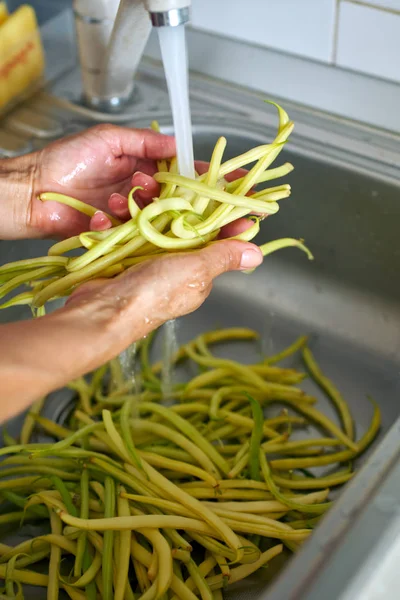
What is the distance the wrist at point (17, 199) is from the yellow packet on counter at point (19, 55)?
297 mm

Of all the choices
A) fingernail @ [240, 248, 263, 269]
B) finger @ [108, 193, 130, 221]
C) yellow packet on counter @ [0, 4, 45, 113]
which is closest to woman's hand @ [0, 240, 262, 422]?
fingernail @ [240, 248, 263, 269]

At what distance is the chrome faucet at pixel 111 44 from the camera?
0.90m

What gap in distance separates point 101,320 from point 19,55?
2.22 ft

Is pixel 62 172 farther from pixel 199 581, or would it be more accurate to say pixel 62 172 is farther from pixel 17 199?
pixel 199 581

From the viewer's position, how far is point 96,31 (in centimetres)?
110

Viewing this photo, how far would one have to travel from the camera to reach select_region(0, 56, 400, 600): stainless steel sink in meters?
1.07

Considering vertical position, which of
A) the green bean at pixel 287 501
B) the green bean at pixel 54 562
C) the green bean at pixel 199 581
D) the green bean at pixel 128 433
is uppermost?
the green bean at pixel 128 433

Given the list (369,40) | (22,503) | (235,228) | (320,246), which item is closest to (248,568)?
(22,503)

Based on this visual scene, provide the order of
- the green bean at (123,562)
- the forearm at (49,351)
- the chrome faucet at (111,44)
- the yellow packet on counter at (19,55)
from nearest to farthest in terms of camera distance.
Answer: the forearm at (49,351) → the green bean at (123,562) → the chrome faucet at (111,44) → the yellow packet on counter at (19,55)

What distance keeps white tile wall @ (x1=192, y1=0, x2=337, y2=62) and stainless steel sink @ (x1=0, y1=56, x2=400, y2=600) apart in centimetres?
10

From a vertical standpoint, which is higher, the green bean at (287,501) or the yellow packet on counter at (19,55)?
the yellow packet on counter at (19,55)

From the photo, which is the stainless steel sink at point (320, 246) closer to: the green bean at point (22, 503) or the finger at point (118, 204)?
the green bean at point (22, 503)

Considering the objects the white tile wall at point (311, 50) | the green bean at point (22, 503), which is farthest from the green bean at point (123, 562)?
the white tile wall at point (311, 50)

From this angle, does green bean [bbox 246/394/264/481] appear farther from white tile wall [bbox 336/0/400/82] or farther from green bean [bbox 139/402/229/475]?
white tile wall [bbox 336/0/400/82]
